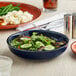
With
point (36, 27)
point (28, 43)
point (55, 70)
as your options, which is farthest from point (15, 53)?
point (36, 27)

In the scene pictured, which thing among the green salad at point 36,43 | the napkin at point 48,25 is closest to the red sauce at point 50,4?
the napkin at point 48,25

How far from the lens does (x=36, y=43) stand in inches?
48.0

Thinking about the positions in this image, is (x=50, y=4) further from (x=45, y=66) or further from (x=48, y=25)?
(x=45, y=66)

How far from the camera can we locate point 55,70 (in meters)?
1.12

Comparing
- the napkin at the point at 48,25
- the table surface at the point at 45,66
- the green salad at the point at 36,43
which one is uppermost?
the green salad at the point at 36,43

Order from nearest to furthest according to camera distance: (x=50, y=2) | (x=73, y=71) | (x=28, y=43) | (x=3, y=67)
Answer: (x=3, y=67) < (x=73, y=71) < (x=28, y=43) < (x=50, y=2)

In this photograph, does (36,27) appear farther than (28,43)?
Yes

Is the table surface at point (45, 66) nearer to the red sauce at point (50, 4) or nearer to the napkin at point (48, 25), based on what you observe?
the napkin at point (48, 25)

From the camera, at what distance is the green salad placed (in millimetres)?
1188

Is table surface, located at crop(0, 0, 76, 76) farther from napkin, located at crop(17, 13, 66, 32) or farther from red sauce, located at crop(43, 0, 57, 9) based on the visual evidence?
red sauce, located at crop(43, 0, 57, 9)

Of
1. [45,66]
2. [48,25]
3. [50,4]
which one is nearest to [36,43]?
[45,66]

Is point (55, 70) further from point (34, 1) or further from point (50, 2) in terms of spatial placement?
point (34, 1)

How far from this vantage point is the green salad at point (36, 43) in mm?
1188

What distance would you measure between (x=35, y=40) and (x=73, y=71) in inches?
9.0
